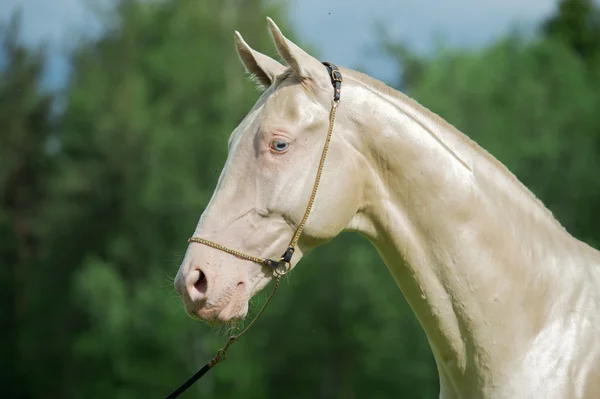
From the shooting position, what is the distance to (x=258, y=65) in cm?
455

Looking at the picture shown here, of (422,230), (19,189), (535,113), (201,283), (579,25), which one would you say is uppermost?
(579,25)

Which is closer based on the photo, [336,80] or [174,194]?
[336,80]

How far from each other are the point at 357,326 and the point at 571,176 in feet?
28.4

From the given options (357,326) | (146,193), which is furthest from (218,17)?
(357,326)

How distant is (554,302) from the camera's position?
417 cm

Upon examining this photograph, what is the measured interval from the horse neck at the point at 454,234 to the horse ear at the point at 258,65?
0.41 m

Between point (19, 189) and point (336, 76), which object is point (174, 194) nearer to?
point (19, 189)

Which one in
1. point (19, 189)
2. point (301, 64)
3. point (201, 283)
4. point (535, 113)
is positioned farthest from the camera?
point (19, 189)

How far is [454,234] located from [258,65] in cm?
129

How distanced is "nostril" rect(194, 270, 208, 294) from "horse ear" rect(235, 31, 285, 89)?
1.07 meters

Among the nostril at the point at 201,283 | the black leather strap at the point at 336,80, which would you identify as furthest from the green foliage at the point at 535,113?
the nostril at the point at 201,283

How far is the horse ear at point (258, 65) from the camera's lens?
4.52m

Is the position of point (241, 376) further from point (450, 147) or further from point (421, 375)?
point (450, 147)

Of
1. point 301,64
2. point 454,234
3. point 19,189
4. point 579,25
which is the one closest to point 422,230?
point 454,234
